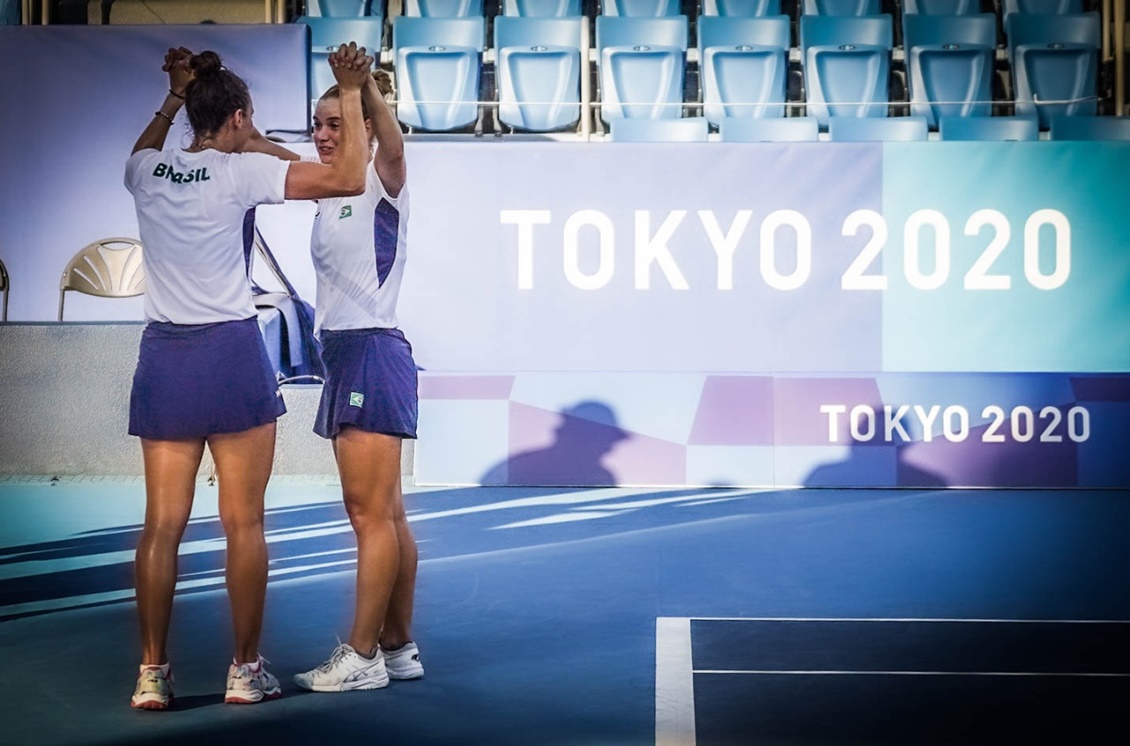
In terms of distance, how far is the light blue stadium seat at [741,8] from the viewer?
12.5 meters

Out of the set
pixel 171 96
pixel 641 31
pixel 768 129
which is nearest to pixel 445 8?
pixel 641 31

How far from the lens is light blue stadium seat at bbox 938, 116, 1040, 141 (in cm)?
1111

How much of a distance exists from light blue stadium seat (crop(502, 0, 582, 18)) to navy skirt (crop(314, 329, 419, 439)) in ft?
28.2

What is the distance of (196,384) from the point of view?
4.25 meters

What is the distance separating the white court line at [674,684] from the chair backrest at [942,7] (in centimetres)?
844

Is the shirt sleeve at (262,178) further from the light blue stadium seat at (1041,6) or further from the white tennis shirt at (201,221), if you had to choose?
the light blue stadium seat at (1041,6)

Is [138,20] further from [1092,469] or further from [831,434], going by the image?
[1092,469]

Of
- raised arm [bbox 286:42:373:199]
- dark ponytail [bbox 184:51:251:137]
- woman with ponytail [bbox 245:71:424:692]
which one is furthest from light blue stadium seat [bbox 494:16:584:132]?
raised arm [bbox 286:42:373:199]

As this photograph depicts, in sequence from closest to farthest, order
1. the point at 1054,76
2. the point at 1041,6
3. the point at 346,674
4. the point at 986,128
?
the point at 346,674 < the point at 986,128 < the point at 1054,76 < the point at 1041,6

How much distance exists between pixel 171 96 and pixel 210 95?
0.18 m

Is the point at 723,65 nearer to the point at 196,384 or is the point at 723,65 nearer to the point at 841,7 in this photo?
the point at 841,7

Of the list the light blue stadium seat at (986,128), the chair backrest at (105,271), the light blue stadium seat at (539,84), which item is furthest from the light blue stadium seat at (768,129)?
the chair backrest at (105,271)

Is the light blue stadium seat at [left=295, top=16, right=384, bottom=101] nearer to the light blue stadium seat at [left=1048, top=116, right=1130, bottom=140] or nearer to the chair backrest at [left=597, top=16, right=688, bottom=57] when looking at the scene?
the chair backrest at [left=597, top=16, right=688, bottom=57]

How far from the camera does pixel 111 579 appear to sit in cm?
623
